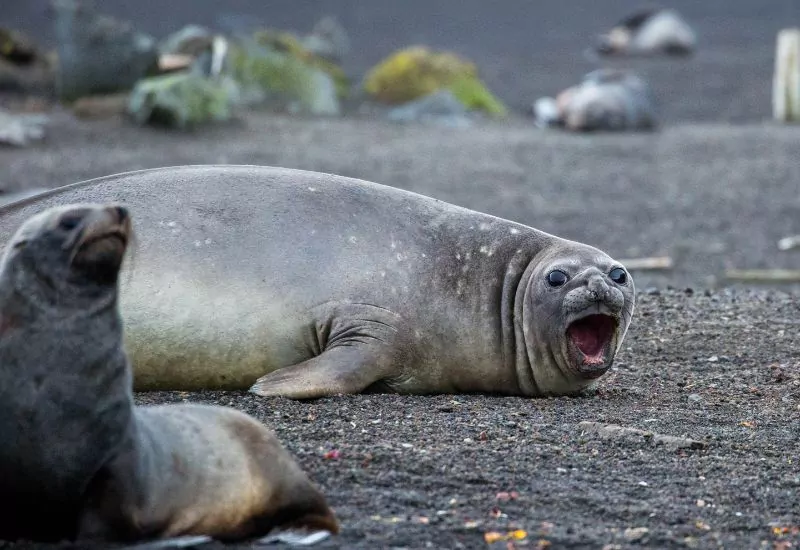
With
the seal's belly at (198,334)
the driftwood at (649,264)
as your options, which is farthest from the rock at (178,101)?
the seal's belly at (198,334)

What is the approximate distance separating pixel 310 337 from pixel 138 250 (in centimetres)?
73

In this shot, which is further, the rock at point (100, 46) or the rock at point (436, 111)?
the rock at point (436, 111)

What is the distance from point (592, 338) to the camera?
5.22 metres

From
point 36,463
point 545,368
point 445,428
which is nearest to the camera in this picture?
point 36,463

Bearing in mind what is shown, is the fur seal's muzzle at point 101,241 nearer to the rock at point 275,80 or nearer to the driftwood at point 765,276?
the driftwood at point 765,276

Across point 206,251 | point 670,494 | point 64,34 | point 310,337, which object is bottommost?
point 670,494

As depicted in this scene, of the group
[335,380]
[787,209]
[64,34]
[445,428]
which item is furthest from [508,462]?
[64,34]

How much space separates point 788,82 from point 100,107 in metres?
9.51

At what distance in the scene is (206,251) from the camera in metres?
5.01

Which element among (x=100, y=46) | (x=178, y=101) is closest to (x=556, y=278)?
(x=178, y=101)

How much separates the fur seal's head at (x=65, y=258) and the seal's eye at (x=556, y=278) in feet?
7.61

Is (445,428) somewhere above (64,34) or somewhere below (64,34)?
below

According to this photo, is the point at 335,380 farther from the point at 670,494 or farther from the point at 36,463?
the point at 36,463

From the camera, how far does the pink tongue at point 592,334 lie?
516 centimetres
